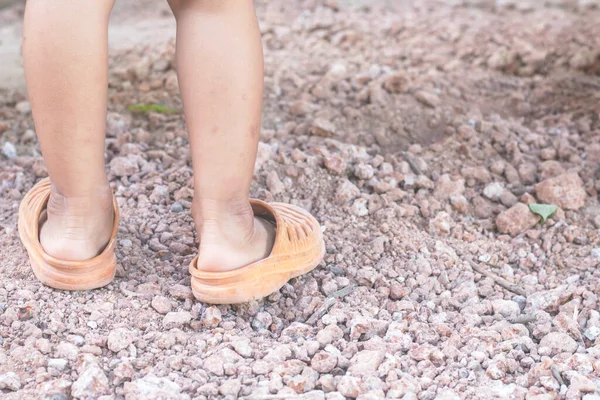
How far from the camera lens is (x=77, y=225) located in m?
1.52

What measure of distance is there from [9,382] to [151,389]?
24cm

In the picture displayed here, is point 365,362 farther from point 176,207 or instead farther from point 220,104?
point 176,207

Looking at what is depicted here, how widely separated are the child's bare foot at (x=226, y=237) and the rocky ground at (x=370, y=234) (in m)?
0.11

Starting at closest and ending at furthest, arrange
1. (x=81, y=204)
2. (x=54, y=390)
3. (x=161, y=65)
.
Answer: (x=54, y=390) → (x=81, y=204) → (x=161, y=65)

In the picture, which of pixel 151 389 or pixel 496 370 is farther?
pixel 496 370

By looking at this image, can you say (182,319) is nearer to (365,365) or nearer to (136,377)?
(136,377)

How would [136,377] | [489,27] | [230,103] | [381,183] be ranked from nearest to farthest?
[136,377] < [230,103] < [381,183] < [489,27]

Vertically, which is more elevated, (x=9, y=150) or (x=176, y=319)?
(x=176, y=319)

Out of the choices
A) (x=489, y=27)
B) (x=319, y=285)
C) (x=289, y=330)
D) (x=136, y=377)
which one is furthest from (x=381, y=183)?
(x=489, y=27)

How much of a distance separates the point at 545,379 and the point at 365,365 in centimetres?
32

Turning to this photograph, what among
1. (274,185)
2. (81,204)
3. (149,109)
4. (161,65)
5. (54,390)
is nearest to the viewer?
(54,390)

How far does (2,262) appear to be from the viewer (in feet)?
5.55

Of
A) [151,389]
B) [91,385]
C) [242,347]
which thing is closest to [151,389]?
[151,389]

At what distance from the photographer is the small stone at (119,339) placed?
4.68ft
